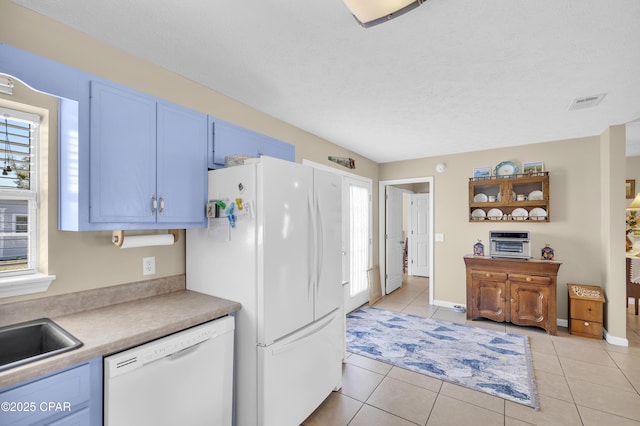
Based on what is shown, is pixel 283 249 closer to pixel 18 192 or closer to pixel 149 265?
pixel 149 265

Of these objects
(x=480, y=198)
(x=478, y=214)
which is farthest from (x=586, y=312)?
(x=480, y=198)

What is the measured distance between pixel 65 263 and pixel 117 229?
15.0 inches

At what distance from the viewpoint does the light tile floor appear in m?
2.10

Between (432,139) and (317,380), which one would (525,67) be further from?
(317,380)

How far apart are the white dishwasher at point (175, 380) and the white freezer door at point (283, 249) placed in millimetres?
274

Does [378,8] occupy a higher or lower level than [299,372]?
higher

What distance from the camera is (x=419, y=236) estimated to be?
6957 mm

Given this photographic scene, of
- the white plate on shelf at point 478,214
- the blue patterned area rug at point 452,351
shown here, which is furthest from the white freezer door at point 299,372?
the white plate on shelf at point 478,214

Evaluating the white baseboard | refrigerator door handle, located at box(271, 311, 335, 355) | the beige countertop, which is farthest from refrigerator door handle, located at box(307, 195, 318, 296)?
the white baseboard

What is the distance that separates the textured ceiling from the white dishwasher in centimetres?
170

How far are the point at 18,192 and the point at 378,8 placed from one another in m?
2.08

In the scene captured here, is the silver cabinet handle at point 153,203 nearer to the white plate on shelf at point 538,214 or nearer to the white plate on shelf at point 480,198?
the white plate on shelf at point 480,198

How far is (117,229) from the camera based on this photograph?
161cm

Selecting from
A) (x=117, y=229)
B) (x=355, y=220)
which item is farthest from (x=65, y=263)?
(x=355, y=220)
